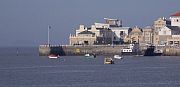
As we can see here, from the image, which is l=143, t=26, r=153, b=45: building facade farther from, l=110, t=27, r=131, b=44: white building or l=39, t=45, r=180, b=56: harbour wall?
l=39, t=45, r=180, b=56: harbour wall

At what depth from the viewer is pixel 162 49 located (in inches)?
6024

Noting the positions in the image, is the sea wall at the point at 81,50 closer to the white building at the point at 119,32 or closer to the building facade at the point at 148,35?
the building facade at the point at 148,35

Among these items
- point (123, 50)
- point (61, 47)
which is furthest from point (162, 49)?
point (61, 47)

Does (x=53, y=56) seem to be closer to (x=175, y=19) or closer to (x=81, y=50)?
(x=81, y=50)

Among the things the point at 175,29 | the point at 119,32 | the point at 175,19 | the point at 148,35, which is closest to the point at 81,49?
the point at 148,35

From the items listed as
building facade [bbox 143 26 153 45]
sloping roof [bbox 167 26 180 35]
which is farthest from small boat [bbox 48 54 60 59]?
sloping roof [bbox 167 26 180 35]

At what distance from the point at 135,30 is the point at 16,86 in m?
105

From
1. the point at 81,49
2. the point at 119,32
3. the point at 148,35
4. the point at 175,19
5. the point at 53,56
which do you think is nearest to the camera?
the point at 53,56

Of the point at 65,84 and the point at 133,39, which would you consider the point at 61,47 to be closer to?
the point at 133,39

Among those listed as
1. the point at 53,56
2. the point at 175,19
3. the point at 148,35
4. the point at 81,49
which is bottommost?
the point at 53,56

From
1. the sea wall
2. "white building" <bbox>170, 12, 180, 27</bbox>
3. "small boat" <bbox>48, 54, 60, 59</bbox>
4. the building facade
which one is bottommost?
"small boat" <bbox>48, 54, 60, 59</bbox>

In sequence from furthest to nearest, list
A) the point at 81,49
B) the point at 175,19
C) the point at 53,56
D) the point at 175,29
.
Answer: the point at 175,19, the point at 175,29, the point at 81,49, the point at 53,56

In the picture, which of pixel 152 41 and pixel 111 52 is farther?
pixel 152 41

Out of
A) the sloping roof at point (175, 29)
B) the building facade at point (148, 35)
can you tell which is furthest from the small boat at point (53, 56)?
the sloping roof at point (175, 29)
